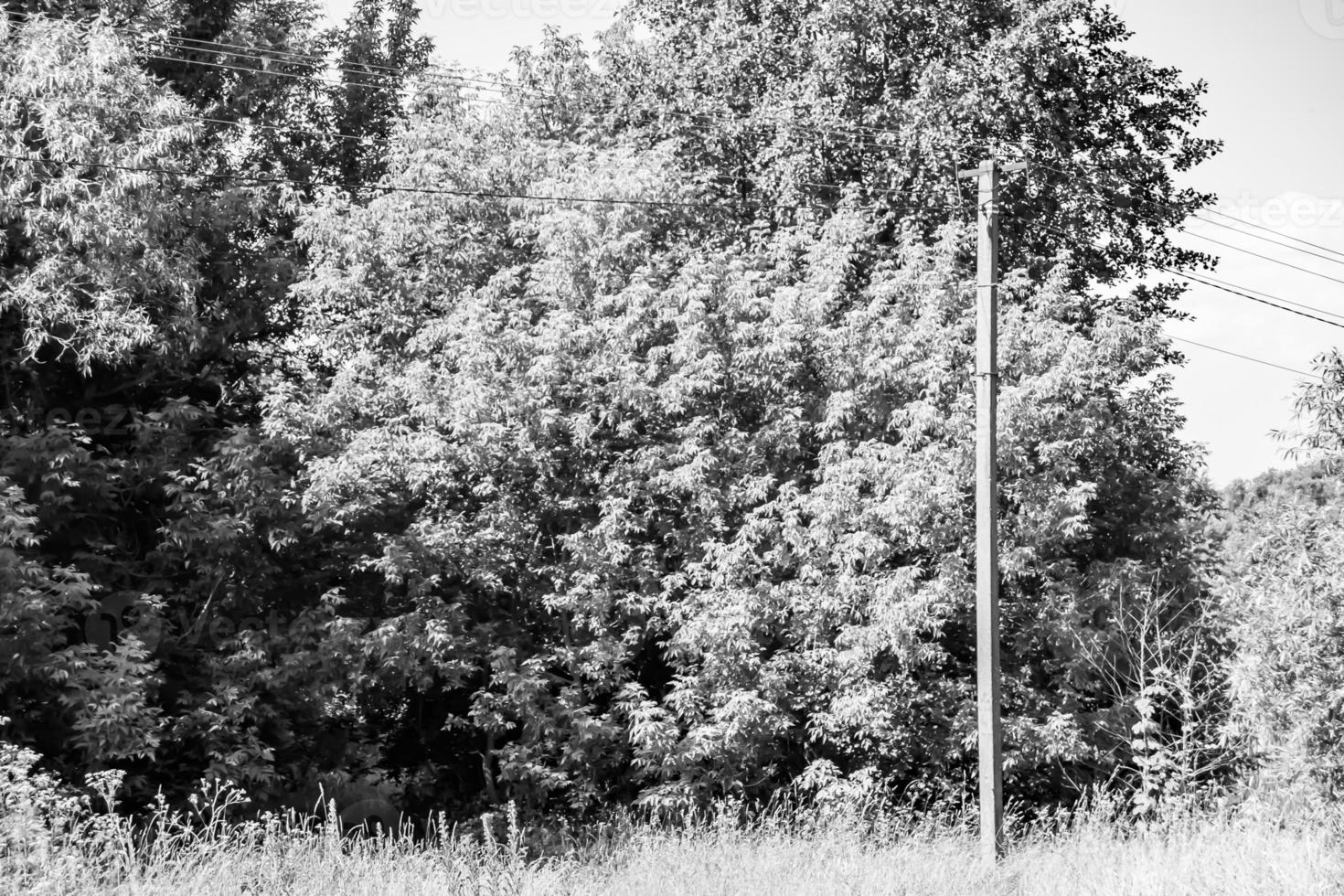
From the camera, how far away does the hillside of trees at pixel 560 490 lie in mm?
13133

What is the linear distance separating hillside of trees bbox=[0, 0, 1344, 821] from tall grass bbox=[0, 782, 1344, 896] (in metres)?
2.06

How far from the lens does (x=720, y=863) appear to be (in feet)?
31.1

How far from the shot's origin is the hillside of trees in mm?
13133

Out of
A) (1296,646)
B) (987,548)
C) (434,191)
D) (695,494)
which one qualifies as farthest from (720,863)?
(434,191)

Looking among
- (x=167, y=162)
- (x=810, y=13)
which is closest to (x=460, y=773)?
(x=167, y=162)

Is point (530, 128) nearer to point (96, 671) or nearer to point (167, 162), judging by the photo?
point (167, 162)

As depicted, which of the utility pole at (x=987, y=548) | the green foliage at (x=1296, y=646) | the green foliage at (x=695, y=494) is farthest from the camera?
the green foliage at (x=695, y=494)

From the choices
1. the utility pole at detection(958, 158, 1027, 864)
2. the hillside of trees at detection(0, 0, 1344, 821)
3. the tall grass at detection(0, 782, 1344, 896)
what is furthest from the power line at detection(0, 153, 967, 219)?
the tall grass at detection(0, 782, 1344, 896)

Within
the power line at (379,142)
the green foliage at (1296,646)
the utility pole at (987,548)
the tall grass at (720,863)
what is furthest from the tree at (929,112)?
the tall grass at (720,863)

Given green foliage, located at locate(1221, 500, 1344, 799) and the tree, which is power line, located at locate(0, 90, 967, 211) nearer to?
the tree

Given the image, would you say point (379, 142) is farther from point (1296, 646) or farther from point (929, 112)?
point (1296, 646)

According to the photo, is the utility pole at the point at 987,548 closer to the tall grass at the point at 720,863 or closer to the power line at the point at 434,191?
the tall grass at the point at 720,863

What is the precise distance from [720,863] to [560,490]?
279 inches

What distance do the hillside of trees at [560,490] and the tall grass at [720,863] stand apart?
2064mm
